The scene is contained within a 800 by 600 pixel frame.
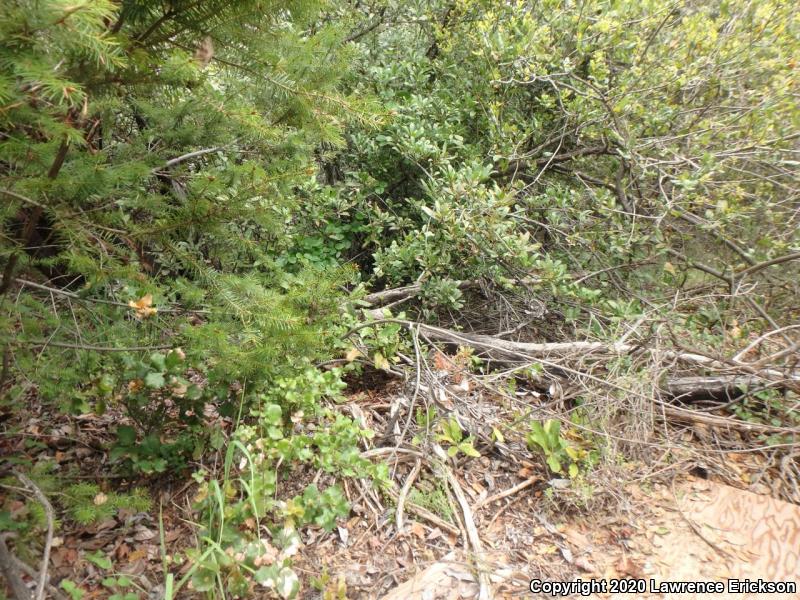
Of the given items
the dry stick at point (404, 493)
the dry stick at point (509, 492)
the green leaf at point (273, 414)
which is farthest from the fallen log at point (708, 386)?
the green leaf at point (273, 414)

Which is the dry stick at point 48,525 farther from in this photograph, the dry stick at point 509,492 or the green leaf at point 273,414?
the dry stick at point 509,492

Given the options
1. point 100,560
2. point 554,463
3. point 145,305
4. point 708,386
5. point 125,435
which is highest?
point 145,305

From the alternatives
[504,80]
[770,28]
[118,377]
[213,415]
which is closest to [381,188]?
[504,80]

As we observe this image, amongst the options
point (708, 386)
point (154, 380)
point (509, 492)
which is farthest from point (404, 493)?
point (708, 386)

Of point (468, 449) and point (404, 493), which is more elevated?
point (468, 449)

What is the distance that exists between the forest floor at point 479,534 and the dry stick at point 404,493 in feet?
0.10

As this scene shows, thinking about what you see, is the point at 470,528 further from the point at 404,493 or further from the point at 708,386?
the point at 708,386

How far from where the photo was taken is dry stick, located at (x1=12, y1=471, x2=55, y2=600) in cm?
162

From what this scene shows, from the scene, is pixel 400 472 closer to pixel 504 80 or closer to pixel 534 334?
pixel 534 334

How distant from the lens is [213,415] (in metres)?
2.96

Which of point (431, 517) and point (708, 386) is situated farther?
point (708, 386)

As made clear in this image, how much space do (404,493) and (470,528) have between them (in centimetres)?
37

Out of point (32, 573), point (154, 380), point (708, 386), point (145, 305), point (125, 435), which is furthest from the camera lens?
point (708, 386)

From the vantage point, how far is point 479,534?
94.9 inches
